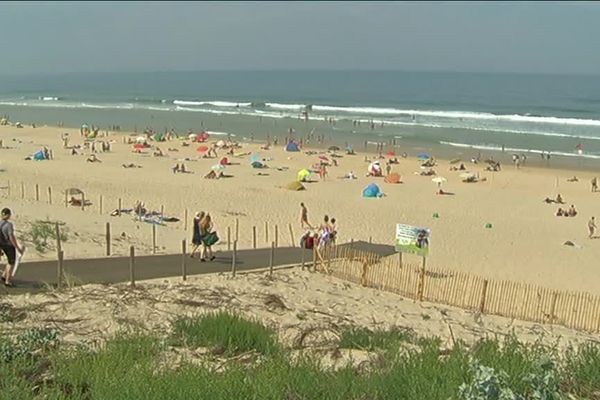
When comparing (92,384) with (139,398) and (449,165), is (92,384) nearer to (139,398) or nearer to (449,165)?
(139,398)

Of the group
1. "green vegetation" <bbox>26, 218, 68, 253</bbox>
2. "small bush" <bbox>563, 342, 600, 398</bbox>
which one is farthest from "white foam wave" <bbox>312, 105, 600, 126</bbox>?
"small bush" <bbox>563, 342, 600, 398</bbox>

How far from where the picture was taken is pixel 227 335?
728cm

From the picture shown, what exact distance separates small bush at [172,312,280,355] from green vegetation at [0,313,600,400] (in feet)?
0.63

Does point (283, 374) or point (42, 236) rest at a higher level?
point (283, 374)

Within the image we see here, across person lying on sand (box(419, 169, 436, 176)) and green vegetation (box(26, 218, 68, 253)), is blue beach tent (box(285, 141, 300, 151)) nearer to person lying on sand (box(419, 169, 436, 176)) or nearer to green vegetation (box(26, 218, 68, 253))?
person lying on sand (box(419, 169, 436, 176))

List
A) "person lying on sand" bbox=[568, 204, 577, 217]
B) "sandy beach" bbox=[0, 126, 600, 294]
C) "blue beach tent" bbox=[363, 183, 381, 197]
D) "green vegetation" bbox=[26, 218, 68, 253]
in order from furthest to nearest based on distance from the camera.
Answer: "blue beach tent" bbox=[363, 183, 381, 197] < "person lying on sand" bbox=[568, 204, 577, 217] < "sandy beach" bbox=[0, 126, 600, 294] < "green vegetation" bbox=[26, 218, 68, 253]

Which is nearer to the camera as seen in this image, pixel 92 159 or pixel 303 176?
pixel 303 176

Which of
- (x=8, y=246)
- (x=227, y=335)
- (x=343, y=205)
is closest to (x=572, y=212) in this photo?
(x=343, y=205)

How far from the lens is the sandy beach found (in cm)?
2142

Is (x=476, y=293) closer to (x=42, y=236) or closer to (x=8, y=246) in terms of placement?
(x=8, y=246)

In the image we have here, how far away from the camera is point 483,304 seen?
14.3 m

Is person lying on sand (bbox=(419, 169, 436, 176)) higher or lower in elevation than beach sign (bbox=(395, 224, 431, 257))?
lower

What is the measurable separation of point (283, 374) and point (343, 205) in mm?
25402

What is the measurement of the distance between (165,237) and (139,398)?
56.1 ft
